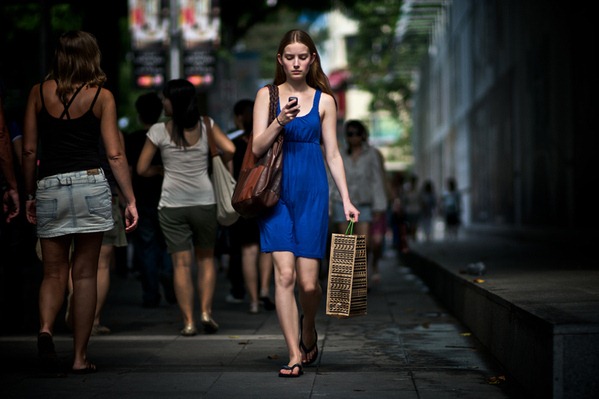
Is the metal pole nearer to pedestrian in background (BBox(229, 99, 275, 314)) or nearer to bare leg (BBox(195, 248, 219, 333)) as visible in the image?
pedestrian in background (BBox(229, 99, 275, 314))

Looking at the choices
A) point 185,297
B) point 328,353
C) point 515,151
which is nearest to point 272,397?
point 328,353

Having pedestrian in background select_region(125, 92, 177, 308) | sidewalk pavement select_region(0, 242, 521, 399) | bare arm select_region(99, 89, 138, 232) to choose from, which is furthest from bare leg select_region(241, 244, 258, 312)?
bare arm select_region(99, 89, 138, 232)

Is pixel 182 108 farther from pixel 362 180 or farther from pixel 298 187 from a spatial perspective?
pixel 362 180

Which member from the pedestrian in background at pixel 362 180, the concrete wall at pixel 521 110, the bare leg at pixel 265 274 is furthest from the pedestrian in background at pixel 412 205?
the bare leg at pixel 265 274

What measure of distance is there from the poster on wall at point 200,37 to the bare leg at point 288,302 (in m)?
15.3

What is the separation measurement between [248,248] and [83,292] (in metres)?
4.03

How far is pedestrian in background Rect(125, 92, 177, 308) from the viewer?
1089 cm

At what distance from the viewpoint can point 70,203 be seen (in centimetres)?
675

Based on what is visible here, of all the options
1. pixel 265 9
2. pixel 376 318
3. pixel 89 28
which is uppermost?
pixel 265 9

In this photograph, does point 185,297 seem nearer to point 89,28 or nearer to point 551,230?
point 89,28

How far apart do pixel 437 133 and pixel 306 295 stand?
45012mm

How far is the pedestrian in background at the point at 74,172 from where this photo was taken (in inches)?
267

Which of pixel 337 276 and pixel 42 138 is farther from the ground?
pixel 42 138

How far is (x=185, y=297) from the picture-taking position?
891cm
